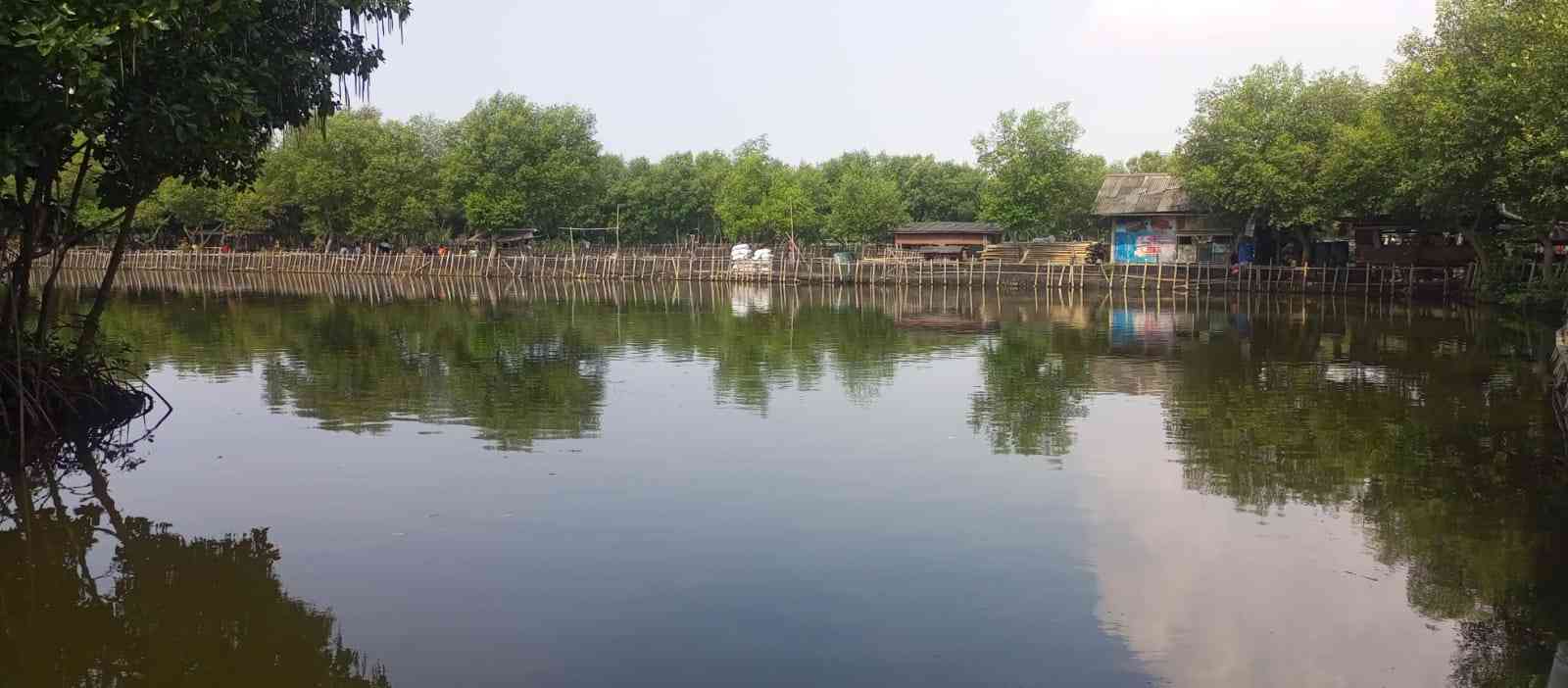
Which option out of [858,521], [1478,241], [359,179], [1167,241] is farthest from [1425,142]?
[359,179]

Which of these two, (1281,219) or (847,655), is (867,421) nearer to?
(847,655)

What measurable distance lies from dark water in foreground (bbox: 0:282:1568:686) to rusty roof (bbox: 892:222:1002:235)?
42060 mm

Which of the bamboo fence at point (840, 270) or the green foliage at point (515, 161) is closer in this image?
the bamboo fence at point (840, 270)

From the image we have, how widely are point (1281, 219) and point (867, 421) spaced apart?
117 ft

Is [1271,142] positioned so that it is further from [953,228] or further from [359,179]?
[359,179]

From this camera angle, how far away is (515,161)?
68000 mm

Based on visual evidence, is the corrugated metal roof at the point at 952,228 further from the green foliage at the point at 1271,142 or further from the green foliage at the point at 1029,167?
the green foliage at the point at 1271,142

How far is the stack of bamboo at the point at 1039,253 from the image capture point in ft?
194

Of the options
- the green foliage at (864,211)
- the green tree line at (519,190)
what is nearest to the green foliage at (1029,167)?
the green tree line at (519,190)

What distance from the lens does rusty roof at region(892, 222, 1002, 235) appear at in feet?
217

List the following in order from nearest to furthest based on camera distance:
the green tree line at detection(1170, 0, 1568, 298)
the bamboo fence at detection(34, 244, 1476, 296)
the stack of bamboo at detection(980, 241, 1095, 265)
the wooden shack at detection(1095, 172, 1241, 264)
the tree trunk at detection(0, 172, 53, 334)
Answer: the tree trunk at detection(0, 172, 53, 334) < the green tree line at detection(1170, 0, 1568, 298) < the bamboo fence at detection(34, 244, 1476, 296) < the wooden shack at detection(1095, 172, 1241, 264) < the stack of bamboo at detection(980, 241, 1095, 265)

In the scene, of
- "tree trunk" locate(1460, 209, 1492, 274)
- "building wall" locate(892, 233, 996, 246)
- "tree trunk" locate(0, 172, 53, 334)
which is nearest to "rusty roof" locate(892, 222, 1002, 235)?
"building wall" locate(892, 233, 996, 246)

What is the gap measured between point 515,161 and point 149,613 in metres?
61.2

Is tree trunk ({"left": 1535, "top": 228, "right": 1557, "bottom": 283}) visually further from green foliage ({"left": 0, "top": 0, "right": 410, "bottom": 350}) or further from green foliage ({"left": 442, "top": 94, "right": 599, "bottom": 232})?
green foliage ({"left": 442, "top": 94, "right": 599, "bottom": 232})
